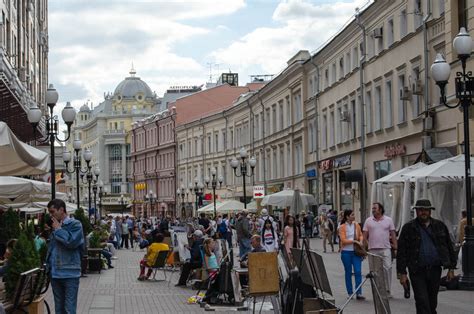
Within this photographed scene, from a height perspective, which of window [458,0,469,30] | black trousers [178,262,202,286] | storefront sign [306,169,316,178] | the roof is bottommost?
black trousers [178,262,202,286]

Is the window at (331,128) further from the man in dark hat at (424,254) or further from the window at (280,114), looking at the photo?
the man in dark hat at (424,254)

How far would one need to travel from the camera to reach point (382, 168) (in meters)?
39.4

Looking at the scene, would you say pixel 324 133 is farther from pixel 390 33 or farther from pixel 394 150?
pixel 394 150

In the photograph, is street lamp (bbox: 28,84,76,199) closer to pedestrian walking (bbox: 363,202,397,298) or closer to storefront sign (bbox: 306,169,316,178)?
pedestrian walking (bbox: 363,202,397,298)

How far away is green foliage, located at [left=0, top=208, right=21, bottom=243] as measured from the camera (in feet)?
74.4

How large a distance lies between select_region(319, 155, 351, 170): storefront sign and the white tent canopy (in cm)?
3132

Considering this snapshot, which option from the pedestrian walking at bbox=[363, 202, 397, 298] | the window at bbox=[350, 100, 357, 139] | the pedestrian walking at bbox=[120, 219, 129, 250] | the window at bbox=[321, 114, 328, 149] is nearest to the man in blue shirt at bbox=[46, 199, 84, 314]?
the pedestrian walking at bbox=[363, 202, 397, 298]

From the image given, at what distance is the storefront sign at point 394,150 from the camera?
3594cm

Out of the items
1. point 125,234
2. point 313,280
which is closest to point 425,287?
point 313,280

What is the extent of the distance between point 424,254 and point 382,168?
1122 inches

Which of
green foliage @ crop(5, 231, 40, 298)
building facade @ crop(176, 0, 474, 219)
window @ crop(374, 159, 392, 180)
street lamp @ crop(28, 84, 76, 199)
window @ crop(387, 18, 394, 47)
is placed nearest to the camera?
green foliage @ crop(5, 231, 40, 298)

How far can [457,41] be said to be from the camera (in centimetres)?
1814

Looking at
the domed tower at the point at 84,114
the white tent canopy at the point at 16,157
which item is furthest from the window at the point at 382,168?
the domed tower at the point at 84,114

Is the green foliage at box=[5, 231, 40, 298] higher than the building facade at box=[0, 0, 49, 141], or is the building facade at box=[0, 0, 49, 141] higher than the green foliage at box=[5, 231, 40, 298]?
the building facade at box=[0, 0, 49, 141]
